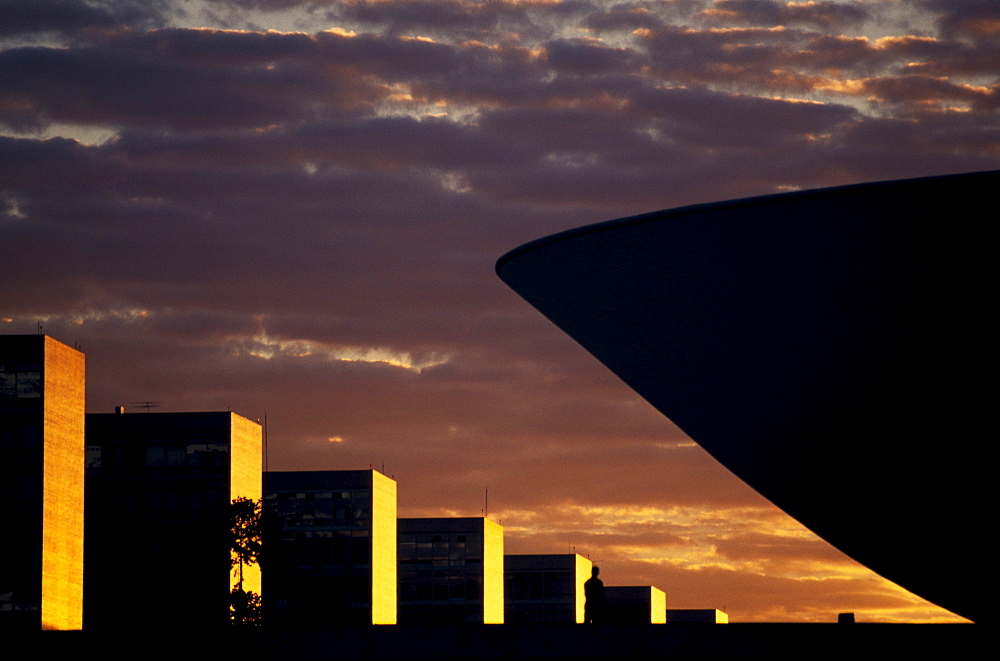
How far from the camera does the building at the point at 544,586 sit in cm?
11525

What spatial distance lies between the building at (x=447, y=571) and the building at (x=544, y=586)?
13.9 m

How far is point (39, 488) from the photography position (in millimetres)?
53406

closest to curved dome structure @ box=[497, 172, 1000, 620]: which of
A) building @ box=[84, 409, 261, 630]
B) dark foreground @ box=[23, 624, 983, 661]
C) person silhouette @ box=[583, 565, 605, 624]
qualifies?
dark foreground @ box=[23, 624, 983, 661]

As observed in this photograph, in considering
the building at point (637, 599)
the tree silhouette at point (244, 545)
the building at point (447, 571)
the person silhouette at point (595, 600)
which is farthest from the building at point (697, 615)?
the person silhouette at point (595, 600)

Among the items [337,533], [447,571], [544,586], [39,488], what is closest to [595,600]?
[39,488]

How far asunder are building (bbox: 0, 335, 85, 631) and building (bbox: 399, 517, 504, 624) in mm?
43220

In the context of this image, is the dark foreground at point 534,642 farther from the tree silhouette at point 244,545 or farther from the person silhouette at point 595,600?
the tree silhouette at point 244,545

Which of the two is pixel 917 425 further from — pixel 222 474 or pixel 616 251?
pixel 222 474

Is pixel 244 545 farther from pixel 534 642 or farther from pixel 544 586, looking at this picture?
pixel 544 586

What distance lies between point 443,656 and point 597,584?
3.60 metres

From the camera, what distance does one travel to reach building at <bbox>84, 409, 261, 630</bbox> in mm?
66000

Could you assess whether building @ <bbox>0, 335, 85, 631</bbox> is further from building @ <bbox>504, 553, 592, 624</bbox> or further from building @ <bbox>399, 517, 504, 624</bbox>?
building @ <bbox>504, 553, 592, 624</bbox>

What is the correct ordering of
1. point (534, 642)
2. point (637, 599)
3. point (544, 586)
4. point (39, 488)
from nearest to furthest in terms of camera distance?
point (534, 642) → point (39, 488) → point (544, 586) → point (637, 599)

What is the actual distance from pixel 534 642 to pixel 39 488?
4235 centimetres
